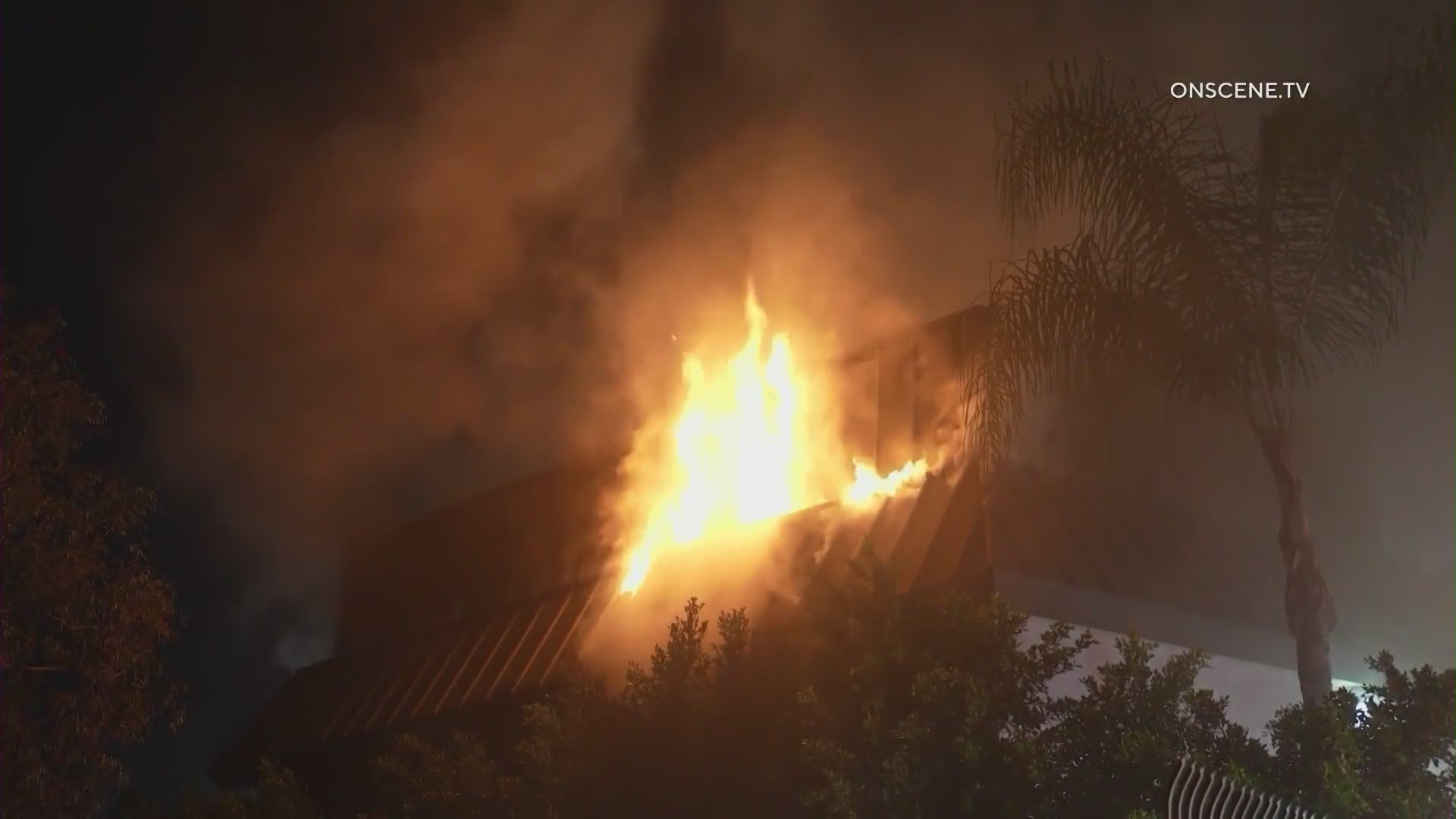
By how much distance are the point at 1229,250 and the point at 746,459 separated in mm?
6988

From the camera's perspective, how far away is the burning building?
11.8 metres

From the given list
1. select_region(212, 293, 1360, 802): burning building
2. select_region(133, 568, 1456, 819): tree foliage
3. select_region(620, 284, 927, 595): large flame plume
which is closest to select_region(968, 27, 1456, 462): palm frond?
select_region(212, 293, 1360, 802): burning building

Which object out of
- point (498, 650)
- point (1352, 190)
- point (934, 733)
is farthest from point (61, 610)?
point (1352, 190)

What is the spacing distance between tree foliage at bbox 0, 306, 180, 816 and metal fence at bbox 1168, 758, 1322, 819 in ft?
35.4

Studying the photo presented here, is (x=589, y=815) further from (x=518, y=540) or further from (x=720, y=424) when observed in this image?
(x=518, y=540)

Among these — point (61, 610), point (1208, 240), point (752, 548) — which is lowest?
point (61, 610)

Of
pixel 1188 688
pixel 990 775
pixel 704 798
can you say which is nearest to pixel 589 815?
pixel 704 798

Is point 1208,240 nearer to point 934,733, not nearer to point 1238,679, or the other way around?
point 934,733

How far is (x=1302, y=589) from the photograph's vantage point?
8594mm

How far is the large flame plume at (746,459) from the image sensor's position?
13.9m

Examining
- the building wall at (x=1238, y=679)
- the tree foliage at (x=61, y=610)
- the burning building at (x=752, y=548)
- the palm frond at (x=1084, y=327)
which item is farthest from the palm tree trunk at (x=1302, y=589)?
the tree foliage at (x=61, y=610)

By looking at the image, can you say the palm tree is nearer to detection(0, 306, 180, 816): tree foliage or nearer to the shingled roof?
the shingled roof

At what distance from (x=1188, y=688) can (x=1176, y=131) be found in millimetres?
3768

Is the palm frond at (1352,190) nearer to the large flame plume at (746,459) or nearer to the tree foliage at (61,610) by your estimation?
the large flame plume at (746,459)
